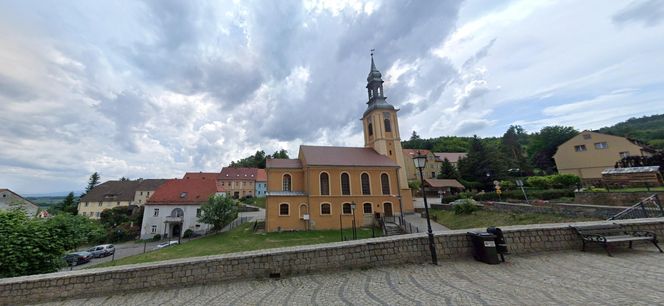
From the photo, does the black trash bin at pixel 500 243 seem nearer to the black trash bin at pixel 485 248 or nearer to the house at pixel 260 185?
the black trash bin at pixel 485 248

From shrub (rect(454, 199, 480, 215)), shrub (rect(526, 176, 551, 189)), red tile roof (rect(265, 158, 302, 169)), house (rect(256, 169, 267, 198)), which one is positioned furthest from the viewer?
house (rect(256, 169, 267, 198))

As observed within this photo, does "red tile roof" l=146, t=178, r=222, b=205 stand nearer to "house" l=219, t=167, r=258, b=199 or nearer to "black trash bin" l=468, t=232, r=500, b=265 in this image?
"house" l=219, t=167, r=258, b=199

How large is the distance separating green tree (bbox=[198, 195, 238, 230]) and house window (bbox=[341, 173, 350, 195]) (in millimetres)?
A: 12046

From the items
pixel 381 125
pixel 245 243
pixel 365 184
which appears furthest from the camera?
pixel 381 125

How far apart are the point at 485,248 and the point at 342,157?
72.1 ft

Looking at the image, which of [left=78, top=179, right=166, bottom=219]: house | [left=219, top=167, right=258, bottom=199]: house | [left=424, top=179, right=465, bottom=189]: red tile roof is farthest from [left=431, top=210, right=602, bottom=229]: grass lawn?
[left=78, top=179, right=166, bottom=219]: house

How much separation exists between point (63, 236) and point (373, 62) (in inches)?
1271

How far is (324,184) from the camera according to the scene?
83.1 ft

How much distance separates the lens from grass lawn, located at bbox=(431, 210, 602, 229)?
14.2 metres

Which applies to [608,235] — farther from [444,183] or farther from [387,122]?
[444,183]

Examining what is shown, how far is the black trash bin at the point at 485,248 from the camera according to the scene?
5996mm

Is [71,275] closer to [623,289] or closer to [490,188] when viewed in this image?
[623,289]

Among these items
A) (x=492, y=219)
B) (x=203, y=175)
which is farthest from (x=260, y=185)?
(x=492, y=219)

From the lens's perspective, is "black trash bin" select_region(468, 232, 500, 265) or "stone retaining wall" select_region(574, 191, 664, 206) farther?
"stone retaining wall" select_region(574, 191, 664, 206)
